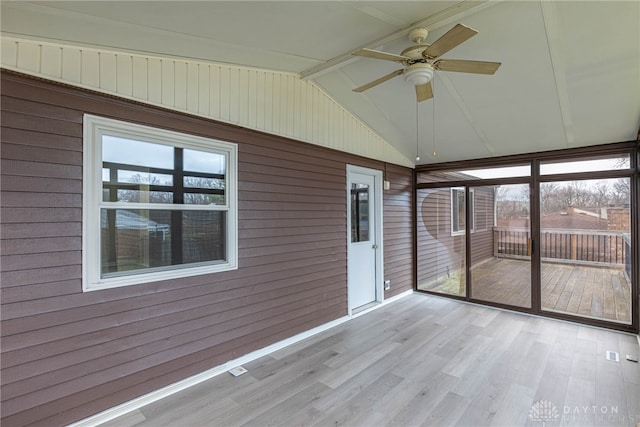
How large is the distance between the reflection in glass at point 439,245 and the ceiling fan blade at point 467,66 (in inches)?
129

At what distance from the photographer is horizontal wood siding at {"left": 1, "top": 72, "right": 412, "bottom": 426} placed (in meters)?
1.93

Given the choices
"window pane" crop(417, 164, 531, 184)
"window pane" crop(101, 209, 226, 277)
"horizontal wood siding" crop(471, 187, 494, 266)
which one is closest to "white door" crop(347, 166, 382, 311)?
"window pane" crop(417, 164, 531, 184)

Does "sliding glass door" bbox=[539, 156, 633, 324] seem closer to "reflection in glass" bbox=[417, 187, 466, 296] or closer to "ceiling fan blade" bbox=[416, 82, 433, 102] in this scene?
"reflection in glass" bbox=[417, 187, 466, 296]

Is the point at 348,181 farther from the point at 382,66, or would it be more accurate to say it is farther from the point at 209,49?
the point at 209,49

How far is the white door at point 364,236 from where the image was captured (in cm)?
454

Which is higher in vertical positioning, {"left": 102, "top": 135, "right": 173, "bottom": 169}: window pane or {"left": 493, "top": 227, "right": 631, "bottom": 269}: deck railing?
{"left": 102, "top": 135, "right": 173, "bottom": 169}: window pane

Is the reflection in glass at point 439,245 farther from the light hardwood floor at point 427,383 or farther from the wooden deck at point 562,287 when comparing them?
the light hardwood floor at point 427,383

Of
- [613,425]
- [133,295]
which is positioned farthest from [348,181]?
[613,425]

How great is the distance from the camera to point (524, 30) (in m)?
2.49

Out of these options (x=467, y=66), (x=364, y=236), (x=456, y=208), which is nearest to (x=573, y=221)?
(x=456, y=208)

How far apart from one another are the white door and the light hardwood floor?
2.86 feet

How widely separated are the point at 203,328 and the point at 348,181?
8.84 ft

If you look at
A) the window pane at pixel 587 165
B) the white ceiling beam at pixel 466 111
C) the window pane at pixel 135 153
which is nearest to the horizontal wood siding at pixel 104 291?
the window pane at pixel 135 153

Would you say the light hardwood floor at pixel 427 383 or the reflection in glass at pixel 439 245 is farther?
the reflection in glass at pixel 439 245
